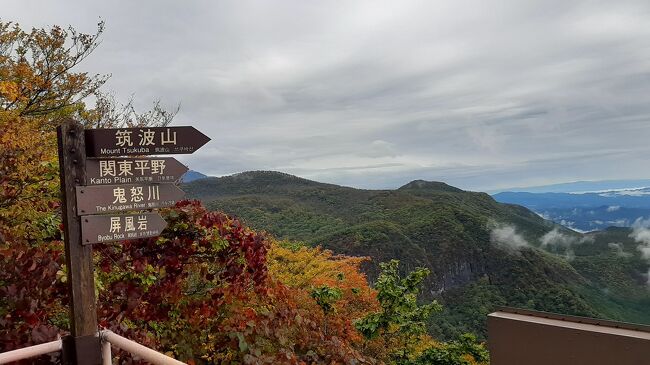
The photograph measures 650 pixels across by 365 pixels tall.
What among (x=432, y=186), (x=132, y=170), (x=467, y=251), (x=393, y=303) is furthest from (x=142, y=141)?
(x=432, y=186)

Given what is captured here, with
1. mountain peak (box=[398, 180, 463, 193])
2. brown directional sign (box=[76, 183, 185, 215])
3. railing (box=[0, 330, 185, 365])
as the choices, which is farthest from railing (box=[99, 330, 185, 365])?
mountain peak (box=[398, 180, 463, 193])

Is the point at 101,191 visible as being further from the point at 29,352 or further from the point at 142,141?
the point at 29,352

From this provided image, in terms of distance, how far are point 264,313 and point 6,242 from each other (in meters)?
2.57

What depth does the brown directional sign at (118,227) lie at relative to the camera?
12.0 ft

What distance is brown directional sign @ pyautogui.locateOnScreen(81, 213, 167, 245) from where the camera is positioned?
366 cm

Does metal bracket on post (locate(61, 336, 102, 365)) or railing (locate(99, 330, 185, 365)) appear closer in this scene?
railing (locate(99, 330, 185, 365))

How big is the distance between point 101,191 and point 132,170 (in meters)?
0.28

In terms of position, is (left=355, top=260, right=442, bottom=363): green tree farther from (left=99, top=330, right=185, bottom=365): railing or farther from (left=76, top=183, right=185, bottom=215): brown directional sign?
(left=99, top=330, right=185, bottom=365): railing

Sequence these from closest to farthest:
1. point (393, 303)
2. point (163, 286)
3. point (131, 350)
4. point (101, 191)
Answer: point (131, 350)
point (101, 191)
point (163, 286)
point (393, 303)

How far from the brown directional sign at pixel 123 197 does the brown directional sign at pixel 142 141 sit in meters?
0.26

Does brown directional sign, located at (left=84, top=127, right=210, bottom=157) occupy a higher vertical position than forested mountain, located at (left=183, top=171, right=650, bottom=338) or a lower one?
higher

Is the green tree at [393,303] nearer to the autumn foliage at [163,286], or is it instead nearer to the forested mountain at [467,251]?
the autumn foliage at [163,286]

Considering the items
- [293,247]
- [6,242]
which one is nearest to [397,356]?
[6,242]

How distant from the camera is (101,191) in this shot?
3721 mm
